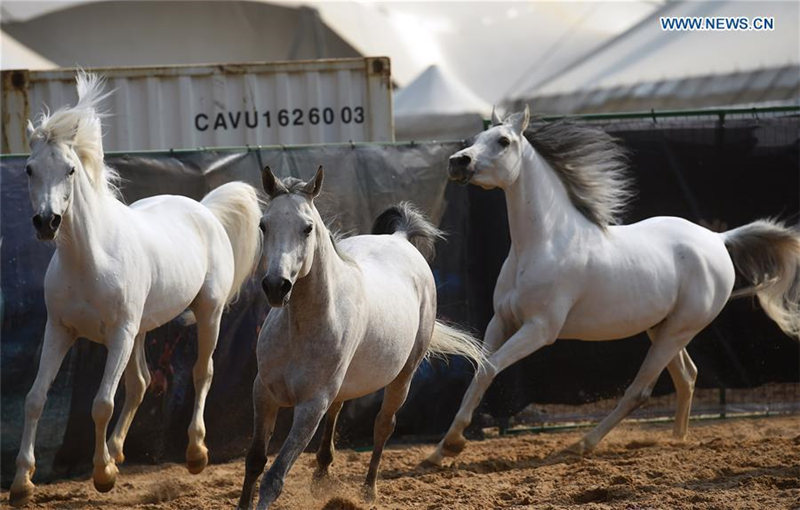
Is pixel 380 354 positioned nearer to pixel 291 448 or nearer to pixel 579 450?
pixel 291 448

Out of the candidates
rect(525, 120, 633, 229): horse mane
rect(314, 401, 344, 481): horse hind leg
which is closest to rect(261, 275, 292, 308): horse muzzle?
rect(314, 401, 344, 481): horse hind leg

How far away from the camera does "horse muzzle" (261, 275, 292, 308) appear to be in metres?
4.21

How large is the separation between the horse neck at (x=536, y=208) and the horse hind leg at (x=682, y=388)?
1348 mm

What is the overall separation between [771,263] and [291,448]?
4.56 m

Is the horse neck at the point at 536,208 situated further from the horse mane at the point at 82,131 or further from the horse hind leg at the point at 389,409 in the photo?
the horse mane at the point at 82,131

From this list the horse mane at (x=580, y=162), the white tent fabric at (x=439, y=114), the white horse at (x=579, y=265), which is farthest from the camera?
the white tent fabric at (x=439, y=114)

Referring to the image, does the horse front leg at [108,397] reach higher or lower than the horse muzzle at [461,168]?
lower

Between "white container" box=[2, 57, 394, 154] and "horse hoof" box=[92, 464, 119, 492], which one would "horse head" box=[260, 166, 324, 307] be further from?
"white container" box=[2, 57, 394, 154]

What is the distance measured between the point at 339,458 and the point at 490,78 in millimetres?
15184

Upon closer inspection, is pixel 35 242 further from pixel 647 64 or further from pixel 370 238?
pixel 647 64

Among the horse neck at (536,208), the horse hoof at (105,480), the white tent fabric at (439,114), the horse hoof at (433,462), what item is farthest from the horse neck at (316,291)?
the white tent fabric at (439,114)

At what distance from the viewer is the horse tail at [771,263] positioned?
791cm

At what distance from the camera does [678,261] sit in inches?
295

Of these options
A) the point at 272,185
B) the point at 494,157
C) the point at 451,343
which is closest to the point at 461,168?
the point at 494,157
